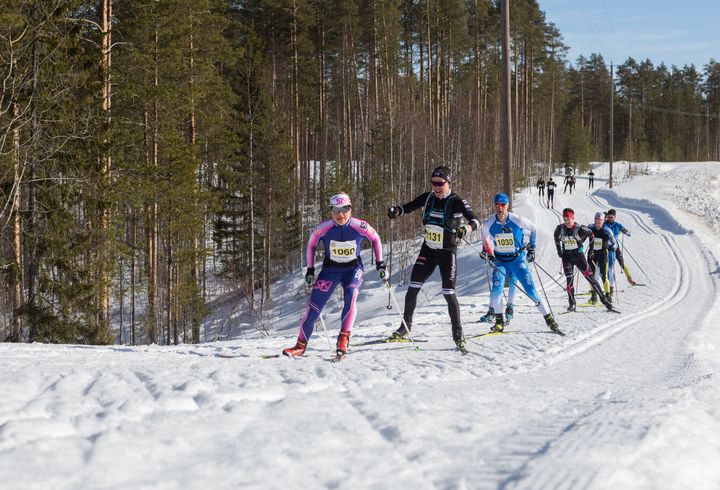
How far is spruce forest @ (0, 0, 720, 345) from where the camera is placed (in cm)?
1345

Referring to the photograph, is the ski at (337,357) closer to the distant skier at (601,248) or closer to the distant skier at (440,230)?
the distant skier at (440,230)

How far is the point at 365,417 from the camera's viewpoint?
418 centimetres

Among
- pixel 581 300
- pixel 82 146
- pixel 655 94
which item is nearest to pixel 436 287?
pixel 581 300

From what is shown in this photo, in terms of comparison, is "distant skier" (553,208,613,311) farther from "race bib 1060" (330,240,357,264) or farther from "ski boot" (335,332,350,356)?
"ski boot" (335,332,350,356)

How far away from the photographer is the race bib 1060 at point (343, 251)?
23.3 feet

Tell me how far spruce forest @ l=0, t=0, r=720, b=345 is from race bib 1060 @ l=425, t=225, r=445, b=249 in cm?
951

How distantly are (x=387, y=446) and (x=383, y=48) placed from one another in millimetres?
35358

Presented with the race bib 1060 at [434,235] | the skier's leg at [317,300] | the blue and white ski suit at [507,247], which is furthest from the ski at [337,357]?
the blue and white ski suit at [507,247]

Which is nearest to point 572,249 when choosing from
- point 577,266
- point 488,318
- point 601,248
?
point 577,266

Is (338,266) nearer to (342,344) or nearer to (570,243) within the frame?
(342,344)

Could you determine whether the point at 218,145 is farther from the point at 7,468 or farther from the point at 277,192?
the point at 7,468

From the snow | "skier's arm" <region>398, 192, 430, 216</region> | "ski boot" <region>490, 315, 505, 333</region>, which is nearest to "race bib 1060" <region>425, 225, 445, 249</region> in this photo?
"skier's arm" <region>398, 192, 430, 216</region>

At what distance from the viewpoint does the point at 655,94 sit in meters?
89.1

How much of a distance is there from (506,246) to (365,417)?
20.9ft
